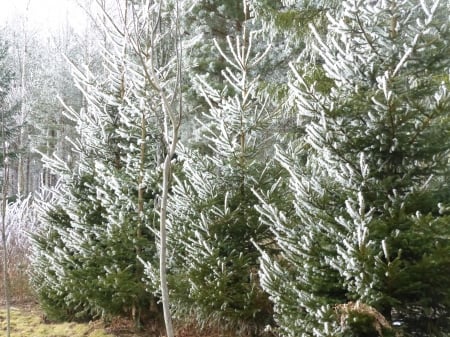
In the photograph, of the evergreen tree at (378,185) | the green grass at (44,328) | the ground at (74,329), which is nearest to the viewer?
the evergreen tree at (378,185)

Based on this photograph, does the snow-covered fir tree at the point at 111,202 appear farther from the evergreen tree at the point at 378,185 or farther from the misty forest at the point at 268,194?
the evergreen tree at the point at 378,185

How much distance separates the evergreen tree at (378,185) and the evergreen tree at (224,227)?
0.98 metres

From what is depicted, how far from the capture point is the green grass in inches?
219

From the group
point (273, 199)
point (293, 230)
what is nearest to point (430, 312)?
point (293, 230)

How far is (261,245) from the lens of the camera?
4.62 metres

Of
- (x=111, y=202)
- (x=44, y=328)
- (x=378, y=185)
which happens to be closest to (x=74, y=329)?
(x=44, y=328)

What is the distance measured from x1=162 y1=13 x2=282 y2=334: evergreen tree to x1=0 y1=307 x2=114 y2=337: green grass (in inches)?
59.3

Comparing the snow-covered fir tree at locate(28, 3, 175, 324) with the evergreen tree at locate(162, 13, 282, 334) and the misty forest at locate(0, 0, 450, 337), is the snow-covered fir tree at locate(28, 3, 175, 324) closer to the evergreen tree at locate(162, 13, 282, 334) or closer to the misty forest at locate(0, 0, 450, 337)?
the misty forest at locate(0, 0, 450, 337)

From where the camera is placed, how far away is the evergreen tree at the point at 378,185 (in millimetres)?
2941

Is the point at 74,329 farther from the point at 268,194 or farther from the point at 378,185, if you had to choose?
the point at 378,185

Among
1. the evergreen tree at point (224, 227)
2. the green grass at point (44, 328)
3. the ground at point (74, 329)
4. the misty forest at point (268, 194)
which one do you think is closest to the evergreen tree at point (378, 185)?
the misty forest at point (268, 194)

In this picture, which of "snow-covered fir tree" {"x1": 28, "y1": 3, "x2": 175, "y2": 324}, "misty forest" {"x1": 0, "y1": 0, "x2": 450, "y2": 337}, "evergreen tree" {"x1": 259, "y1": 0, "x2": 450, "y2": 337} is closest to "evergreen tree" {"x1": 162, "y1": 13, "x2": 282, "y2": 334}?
"misty forest" {"x1": 0, "y1": 0, "x2": 450, "y2": 337}

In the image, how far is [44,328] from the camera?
6.00 meters

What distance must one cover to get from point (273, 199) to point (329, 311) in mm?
1455
